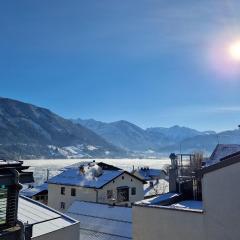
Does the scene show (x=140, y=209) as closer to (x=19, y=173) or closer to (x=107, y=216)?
(x=19, y=173)

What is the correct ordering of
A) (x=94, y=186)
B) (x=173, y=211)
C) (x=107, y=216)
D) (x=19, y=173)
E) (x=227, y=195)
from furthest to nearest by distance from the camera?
(x=94, y=186)
(x=107, y=216)
(x=173, y=211)
(x=227, y=195)
(x=19, y=173)

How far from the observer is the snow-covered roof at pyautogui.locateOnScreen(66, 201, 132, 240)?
86.8 ft

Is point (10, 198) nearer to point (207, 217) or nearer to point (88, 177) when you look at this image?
point (207, 217)

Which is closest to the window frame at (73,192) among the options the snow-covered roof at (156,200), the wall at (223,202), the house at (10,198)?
the snow-covered roof at (156,200)

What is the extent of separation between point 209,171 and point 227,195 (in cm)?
125

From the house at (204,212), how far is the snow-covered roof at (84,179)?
25212 mm

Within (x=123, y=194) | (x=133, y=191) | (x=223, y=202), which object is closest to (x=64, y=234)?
(x=223, y=202)

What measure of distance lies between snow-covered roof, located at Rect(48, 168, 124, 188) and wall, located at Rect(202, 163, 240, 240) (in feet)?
98.8

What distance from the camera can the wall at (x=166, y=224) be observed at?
14.8 metres

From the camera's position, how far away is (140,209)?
1711 cm

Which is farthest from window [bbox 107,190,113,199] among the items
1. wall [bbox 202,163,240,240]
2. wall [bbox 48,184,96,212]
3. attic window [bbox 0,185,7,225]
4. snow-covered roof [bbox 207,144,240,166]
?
attic window [bbox 0,185,7,225]

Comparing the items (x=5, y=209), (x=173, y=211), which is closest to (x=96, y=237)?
(x=173, y=211)

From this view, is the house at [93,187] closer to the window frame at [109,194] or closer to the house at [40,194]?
the window frame at [109,194]

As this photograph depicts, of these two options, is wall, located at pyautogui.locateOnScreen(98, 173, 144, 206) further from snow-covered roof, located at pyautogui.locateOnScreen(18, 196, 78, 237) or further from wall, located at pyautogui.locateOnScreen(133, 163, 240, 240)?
wall, located at pyautogui.locateOnScreen(133, 163, 240, 240)
